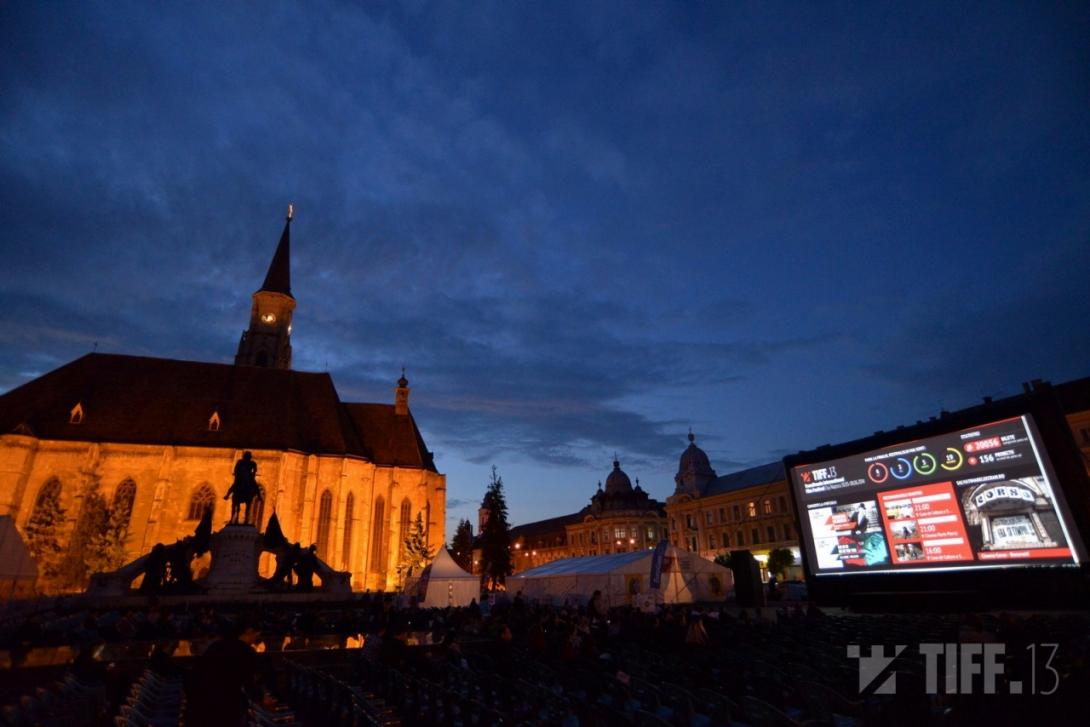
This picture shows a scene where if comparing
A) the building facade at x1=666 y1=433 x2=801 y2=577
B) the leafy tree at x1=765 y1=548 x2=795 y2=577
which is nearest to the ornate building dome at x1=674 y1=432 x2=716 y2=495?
the building facade at x1=666 y1=433 x2=801 y2=577

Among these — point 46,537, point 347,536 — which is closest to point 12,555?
point 46,537

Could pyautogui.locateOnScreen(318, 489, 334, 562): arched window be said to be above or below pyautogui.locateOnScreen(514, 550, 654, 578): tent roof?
above

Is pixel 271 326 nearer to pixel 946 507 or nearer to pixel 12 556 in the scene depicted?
pixel 12 556

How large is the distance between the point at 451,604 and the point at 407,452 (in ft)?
72.4

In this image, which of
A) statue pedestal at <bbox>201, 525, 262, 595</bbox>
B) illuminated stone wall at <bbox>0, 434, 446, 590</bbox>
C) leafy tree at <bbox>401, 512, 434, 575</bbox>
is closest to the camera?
statue pedestal at <bbox>201, 525, 262, 595</bbox>

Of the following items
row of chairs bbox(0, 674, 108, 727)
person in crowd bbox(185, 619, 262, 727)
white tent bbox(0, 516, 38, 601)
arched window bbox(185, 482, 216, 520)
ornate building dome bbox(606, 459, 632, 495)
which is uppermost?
ornate building dome bbox(606, 459, 632, 495)

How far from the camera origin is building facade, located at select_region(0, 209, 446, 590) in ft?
114

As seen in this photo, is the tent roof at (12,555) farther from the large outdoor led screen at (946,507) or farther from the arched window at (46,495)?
the large outdoor led screen at (946,507)

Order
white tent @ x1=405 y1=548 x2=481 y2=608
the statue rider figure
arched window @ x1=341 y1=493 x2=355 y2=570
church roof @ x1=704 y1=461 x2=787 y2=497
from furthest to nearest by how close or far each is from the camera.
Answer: church roof @ x1=704 y1=461 x2=787 y2=497
arched window @ x1=341 y1=493 x2=355 y2=570
white tent @ x1=405 y1=548 x2=481 y2=608
the statue rider figure

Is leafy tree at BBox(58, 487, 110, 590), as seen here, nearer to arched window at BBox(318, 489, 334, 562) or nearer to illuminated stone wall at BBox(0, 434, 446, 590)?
illuminated stone wall at BBox(0, 434, 446, 590)

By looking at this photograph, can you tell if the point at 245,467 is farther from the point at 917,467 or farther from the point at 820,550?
the point at 917,467

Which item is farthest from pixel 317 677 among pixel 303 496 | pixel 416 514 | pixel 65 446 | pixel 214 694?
pixel 65 446

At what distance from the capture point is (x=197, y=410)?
4038cm

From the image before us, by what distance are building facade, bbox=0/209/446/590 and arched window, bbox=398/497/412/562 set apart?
91 millimetres
